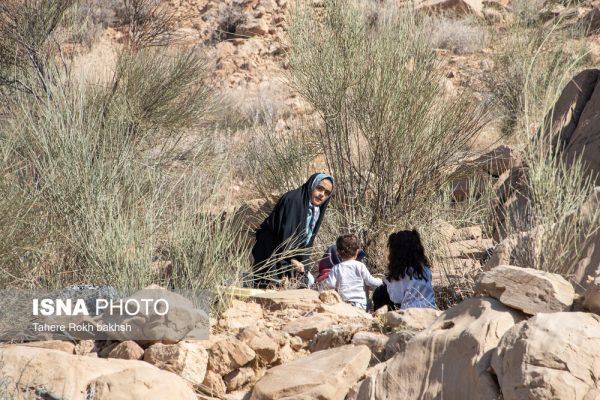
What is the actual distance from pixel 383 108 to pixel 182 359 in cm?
446

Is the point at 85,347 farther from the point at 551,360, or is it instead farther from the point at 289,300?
the point at 551,360

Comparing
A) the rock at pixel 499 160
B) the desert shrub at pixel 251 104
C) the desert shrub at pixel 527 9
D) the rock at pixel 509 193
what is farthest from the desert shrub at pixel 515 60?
the rock at pixel 509 193

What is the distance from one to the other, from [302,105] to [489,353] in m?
12.1

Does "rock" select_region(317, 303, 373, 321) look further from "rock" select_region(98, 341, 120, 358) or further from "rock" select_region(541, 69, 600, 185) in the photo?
"rock" select_region(541, 69, 600, 185)

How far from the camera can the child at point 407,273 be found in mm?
6398

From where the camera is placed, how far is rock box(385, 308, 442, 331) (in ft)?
16.4

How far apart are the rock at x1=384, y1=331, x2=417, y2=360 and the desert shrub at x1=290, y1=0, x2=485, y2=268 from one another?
395 centimetres

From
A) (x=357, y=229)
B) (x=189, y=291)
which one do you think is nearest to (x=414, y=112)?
(x=357, y=229)

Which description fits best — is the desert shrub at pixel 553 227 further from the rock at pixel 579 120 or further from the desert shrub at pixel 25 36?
the desert shrub at pixel 25 36

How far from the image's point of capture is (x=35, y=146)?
303 inches

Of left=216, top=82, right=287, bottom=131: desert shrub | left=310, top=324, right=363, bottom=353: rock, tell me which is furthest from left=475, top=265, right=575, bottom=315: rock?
left=216, top=82, right=287, bottom=131: desert shrub

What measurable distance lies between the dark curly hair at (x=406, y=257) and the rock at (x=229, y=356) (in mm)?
1887

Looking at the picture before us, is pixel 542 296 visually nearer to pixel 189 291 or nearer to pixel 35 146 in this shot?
pixel 189 291

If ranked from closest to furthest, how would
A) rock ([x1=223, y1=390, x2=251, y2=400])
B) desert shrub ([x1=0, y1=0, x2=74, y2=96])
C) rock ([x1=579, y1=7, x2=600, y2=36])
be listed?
rock ([x1=223, y1=390, x2=251, y2=400]) → desert shrub ([x1=0, y1=0, x2=74, y2=96]) → rock ([x1=579, y1=7, x2=600, y2=36])
